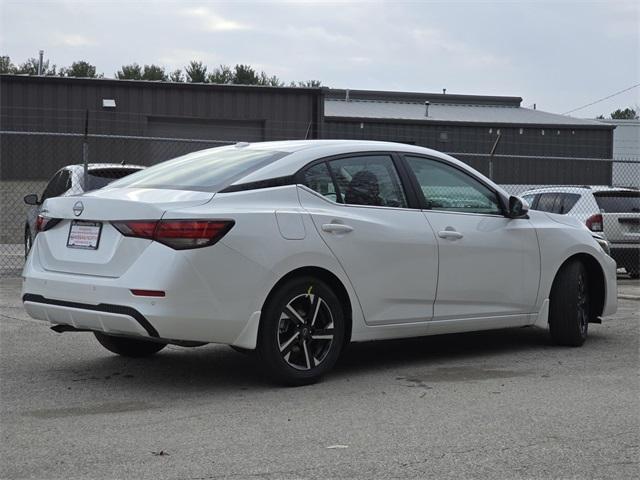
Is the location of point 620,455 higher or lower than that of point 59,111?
lower

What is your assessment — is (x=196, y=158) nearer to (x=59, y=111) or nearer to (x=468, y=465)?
(x=468, y=465)

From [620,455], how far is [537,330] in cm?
417

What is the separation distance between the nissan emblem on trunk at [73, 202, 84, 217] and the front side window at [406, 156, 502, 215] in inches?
92.1

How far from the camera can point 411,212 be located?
652cm

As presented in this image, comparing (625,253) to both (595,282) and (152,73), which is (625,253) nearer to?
(595,282)

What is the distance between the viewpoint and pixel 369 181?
6438 mm

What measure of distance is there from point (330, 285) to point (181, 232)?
1159mm

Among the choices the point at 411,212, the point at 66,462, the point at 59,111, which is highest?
the point at 59,111

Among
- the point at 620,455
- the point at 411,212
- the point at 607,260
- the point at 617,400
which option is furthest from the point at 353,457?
the point at 607,260

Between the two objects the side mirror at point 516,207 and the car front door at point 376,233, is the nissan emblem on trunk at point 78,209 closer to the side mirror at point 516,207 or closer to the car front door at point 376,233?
the car front door at point 376,233

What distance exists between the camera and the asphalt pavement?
4172 mm

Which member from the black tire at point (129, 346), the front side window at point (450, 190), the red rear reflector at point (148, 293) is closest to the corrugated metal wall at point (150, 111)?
the black tire at point (129, 346)

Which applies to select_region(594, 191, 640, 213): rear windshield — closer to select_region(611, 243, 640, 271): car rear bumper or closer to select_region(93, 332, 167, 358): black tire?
select_region(611, 243, 640, 271): car rear bumper

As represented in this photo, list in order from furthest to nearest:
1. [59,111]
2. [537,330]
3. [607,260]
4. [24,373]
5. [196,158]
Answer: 1. [59,111]
2. [537,330]
3. [607,260]
4. [196,158]
5. [24,373]
